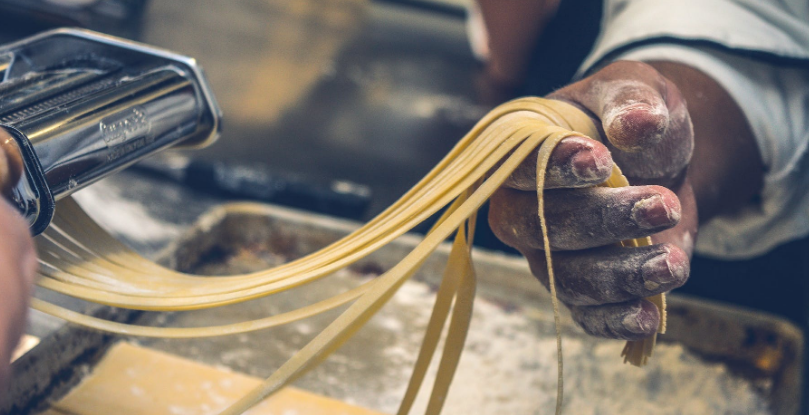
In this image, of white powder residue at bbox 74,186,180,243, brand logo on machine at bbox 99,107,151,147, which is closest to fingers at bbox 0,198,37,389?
brand logo on machine at bbox 99,107,151,147

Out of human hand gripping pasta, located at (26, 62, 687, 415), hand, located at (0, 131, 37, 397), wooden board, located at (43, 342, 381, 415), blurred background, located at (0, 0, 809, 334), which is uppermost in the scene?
hand, located at (0, 131, 37, 397)

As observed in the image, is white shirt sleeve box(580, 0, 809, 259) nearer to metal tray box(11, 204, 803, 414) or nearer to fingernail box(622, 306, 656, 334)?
metal tray box(11, 204, 803, 414)

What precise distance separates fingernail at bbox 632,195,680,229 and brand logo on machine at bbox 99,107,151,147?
523 mm

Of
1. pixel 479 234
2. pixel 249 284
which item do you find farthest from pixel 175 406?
pixel 479 234

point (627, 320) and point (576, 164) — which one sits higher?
point (576, 164)

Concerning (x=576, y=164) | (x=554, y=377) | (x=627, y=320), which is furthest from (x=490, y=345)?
(x=576, y=164)

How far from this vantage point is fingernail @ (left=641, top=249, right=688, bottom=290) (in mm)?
505

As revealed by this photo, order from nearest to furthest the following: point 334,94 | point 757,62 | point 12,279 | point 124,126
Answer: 1. point 12,279
2. point 124,126
3. point 757,62
4. point 334,94

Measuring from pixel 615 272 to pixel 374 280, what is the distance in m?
0.23

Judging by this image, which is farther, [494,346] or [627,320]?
[494,346]

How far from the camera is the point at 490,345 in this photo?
3.30 ft

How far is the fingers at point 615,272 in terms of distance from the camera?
1.67ft

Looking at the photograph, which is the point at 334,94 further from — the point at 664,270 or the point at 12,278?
the point at 12,278

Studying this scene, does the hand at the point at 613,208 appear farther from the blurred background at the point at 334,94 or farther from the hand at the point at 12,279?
the hand at the point at 12,279
